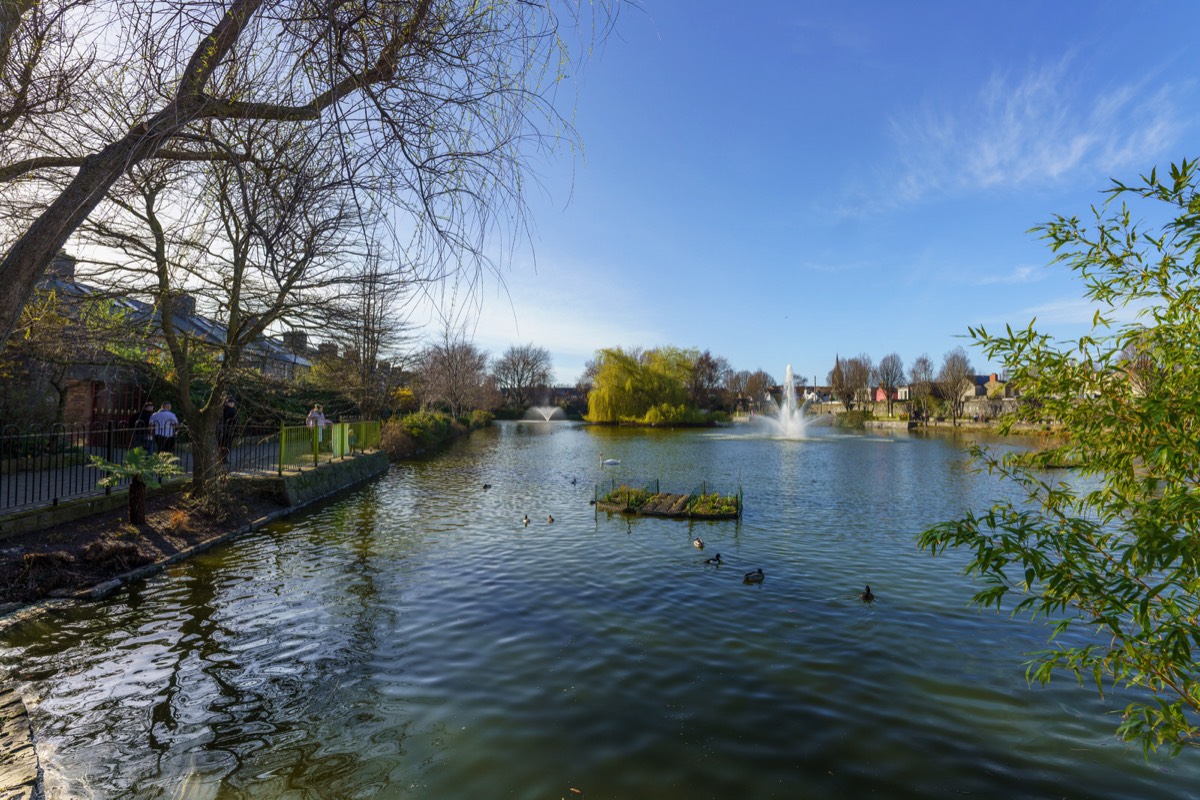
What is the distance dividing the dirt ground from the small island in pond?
30.5 ft

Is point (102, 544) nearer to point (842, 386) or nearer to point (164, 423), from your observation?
point (164, 423)

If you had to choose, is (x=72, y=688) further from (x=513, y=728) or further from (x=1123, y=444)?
(x=1123, y=444)

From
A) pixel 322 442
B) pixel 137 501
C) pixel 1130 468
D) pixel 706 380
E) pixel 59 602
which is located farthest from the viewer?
pixel 706 380

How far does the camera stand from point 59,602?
25.3 feet

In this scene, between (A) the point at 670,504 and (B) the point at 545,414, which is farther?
(B) the point at 545,414

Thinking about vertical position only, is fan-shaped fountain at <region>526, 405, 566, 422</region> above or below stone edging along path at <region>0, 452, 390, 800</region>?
above

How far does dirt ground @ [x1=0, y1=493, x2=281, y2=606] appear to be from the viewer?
797cm

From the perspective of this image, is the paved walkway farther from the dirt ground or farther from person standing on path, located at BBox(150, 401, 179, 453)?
person standing on path, located at BBox(150, 401, 179, 453)

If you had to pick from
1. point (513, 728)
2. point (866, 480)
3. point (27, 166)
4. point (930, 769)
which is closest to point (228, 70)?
point (27, 166)

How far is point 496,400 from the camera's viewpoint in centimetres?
7931

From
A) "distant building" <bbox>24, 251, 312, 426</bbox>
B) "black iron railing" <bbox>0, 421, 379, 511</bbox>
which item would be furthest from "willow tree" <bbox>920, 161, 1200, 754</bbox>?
"black iron railing" <bbox>0, 421, 379, 511</bbox>

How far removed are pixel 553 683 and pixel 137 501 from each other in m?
9.29

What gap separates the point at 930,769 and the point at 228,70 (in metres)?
7.21

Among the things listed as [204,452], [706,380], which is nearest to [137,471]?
[204,452]
